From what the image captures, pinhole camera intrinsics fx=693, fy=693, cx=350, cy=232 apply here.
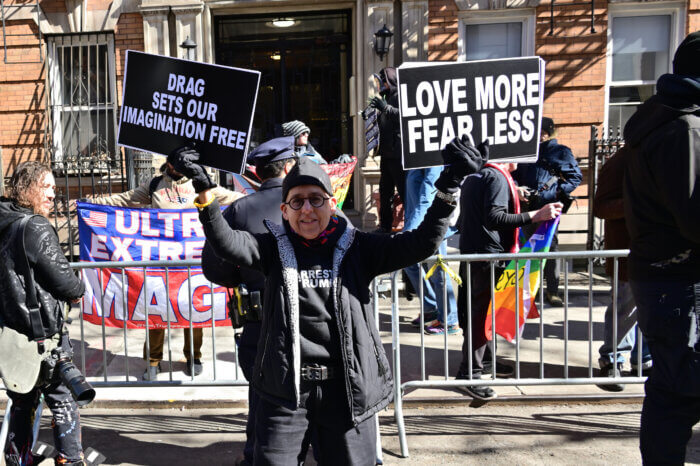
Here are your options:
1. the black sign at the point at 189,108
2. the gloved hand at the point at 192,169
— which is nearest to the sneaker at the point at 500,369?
the black sign at the point at 189,108

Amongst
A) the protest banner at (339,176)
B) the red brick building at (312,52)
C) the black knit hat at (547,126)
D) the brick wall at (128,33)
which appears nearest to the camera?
the black knit hat at (547,126)

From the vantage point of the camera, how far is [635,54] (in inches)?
419

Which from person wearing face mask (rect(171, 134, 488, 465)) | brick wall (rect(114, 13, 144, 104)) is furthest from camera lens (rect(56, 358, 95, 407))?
brick wall (rect(114, 13, 144, 104))

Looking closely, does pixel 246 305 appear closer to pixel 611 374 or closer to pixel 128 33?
pixel 611 374

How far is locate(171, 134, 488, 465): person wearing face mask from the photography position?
9.04 feet

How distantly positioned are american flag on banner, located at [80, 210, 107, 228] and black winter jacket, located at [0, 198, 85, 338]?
2348mm

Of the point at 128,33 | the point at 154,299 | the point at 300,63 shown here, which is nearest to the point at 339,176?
the point at 154,299

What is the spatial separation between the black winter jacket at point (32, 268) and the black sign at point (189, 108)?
0.68 meters

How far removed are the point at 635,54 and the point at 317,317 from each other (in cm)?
956

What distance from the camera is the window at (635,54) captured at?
10.5 m

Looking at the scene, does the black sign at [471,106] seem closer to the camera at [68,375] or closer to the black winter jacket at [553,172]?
the camera at [68,375]

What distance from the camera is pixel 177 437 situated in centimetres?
472

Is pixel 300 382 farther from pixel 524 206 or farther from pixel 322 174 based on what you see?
pixel 524 206

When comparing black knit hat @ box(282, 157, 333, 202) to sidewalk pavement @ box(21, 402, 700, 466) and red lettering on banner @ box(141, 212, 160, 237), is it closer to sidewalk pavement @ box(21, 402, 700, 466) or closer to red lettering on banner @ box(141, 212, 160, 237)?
sidewalk pavement @ box(21, 402, 700, 466)
